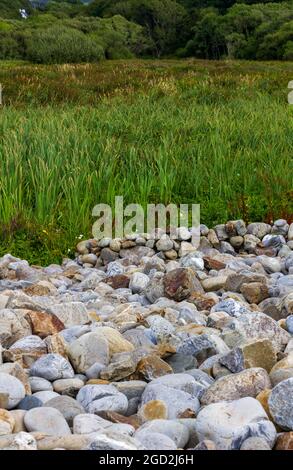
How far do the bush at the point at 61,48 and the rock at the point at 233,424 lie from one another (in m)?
45.7

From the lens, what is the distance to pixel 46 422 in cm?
231

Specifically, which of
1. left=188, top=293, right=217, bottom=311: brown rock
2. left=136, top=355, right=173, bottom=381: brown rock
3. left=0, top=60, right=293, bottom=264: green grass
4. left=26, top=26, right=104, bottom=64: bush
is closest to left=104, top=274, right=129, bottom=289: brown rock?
left=188, top=293, right=217, bottom=311: brown rock

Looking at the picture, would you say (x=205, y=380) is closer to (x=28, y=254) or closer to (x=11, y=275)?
(x=11, y=275)

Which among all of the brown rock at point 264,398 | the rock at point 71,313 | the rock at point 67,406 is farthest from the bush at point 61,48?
the brown rock at point 264,398

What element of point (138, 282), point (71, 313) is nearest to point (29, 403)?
point (71, 313)

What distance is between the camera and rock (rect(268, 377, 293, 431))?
2.33 metres

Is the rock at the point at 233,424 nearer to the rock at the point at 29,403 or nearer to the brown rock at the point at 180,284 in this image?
the rock at the point at 29,403

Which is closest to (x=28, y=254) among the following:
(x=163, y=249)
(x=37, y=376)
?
(x=163, y=249)

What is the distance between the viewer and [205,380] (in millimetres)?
2807

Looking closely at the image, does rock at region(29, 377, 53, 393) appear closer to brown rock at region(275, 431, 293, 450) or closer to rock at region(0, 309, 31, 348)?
rock at region(0, 309, 31, 348)

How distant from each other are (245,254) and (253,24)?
6167cm

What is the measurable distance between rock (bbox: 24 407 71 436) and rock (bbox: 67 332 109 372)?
63cm

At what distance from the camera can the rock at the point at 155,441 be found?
7.09ft

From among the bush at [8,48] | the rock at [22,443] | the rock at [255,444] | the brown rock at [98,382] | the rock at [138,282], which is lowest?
the rock at [138,282]
